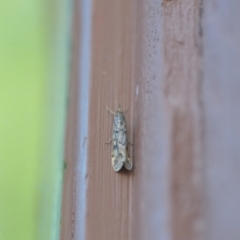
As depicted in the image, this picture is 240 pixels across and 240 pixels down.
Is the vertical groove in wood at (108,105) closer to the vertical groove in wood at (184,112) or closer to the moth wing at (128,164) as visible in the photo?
the moth wing at (128,164)

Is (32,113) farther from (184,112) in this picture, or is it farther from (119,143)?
(184,112)

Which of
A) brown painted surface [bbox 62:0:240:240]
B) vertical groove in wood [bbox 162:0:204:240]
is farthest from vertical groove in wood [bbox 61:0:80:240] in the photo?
vertical groove in wood [bbox 162:0:204:240]

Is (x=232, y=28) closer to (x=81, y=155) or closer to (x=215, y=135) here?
(x=215, y=135)

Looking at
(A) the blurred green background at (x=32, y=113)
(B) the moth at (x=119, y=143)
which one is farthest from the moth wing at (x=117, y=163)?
(A) the blurred green background at (x=32, y=113)

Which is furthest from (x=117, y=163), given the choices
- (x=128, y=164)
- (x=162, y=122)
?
(x=162, y=122)

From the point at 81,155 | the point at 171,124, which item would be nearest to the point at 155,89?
the point at 171,124

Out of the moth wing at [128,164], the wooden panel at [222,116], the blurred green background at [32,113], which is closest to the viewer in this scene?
the wooden panel at [222,116]

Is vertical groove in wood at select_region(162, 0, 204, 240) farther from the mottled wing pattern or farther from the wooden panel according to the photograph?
the mottled wing pattern

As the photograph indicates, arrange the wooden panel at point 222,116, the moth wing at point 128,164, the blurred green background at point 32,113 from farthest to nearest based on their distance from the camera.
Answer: the blurred green background at point 32,113 < the moth wing at point 128,164 < the wooden panel at point 222,116
